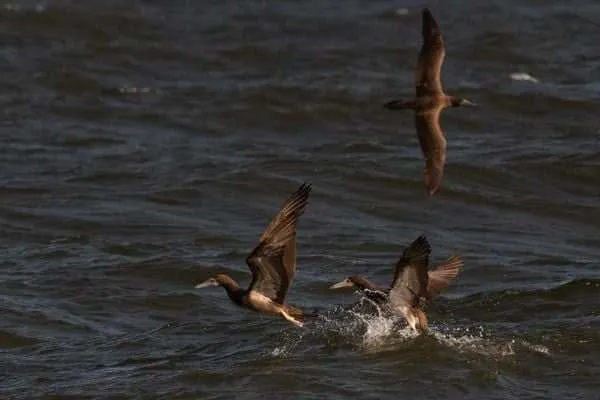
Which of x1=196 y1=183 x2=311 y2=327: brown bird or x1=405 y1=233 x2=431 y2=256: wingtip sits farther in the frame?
x1=405 y1=233 x2=431 y2=256: wingtip

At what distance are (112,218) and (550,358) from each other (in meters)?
5.85

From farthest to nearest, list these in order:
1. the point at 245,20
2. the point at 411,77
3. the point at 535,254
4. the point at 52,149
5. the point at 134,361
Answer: the point at 245,20 < the point at 411,77 < the point at 52,149 < the point at 535,254 < the point at 134,361

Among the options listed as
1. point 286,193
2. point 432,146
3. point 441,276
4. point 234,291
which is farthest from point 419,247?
Result: point 286,193

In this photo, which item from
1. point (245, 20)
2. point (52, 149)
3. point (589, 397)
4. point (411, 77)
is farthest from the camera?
point (245, 20)

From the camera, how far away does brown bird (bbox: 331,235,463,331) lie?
11562 millimetres

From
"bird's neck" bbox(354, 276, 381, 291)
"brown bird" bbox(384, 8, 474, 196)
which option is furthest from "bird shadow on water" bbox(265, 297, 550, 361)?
"brown bird" bbox(384, 8, 474, 196)

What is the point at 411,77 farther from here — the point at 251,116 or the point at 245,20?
the point at 245,20

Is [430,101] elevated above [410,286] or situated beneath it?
elevated above

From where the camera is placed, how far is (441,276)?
508 inches

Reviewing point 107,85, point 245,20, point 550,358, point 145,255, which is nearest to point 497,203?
point 145,255

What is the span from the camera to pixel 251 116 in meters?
20.3

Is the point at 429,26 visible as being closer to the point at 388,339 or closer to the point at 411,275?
the point at 411,275

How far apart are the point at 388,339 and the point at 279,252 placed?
4.71 feet

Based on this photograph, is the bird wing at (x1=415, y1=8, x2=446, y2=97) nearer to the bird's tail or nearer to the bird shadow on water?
the bird shadow on water
